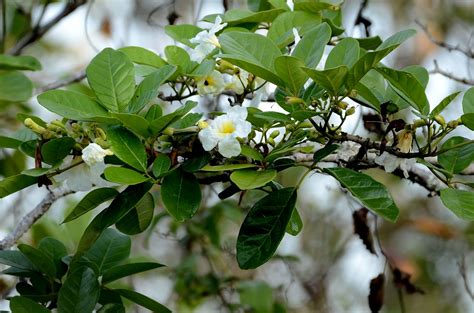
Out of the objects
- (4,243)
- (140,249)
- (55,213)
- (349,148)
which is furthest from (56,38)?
(349,148)

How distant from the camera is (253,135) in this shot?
2.89ft

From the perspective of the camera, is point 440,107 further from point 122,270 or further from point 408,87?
point 122,270

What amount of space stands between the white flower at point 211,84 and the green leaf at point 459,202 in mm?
335

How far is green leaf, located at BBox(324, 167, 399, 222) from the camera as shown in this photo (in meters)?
0.79

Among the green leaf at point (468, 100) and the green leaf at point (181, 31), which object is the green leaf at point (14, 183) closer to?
the green leaf at point (181, 31)

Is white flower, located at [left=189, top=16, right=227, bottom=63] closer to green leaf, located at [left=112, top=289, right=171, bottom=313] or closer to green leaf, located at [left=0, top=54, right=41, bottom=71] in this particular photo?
green leaf, located at [left=112, top=289, right=171, bottom=313]

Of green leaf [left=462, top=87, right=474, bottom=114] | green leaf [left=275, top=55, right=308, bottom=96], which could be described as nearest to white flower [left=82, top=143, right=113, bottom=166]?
green leaf [left=275, top=55, right=308, bottom=96]

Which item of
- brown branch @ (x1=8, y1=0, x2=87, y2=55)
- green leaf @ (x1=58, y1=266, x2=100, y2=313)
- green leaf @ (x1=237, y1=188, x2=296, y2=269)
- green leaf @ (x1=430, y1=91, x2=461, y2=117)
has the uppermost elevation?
green leaf @ (x1=430, y1=91, x2=461, y2=117)

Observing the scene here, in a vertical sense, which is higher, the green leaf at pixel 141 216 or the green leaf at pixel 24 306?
the green leaf at pixel 141 216

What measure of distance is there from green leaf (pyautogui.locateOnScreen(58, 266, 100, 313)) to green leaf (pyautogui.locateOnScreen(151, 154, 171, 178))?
0.22m

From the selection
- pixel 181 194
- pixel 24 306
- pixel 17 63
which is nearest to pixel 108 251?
pixel 24 306

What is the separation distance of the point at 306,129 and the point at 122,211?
0.25m

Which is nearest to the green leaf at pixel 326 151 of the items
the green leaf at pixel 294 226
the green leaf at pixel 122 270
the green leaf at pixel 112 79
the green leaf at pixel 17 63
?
the green leaf at pixel 294 226

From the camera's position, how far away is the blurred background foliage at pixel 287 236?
1.92 m
